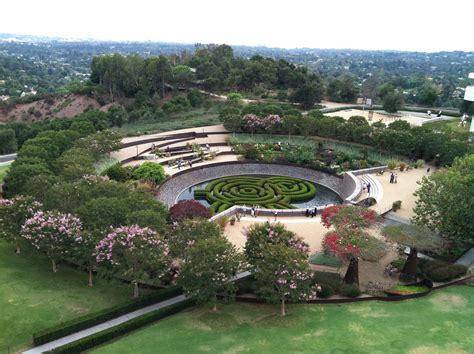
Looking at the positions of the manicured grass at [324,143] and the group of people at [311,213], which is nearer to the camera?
the group of people at [311,213]

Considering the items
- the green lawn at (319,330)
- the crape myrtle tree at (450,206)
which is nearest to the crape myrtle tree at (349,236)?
the green lawn at (319,330)

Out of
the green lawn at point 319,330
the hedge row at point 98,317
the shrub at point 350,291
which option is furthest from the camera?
the shrub at point 350,291

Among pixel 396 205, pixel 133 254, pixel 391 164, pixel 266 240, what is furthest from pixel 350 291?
pixel 391 164

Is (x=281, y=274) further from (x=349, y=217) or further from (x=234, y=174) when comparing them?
(x=234, y=174)

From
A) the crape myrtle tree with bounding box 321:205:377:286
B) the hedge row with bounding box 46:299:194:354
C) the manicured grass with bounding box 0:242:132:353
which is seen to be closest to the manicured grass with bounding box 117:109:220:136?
the manicured grass with bounding box 0:242:132:353

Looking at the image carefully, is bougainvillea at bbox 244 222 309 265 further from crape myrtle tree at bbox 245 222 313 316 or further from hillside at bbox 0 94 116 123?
hillside at bbox 0 94 116 123

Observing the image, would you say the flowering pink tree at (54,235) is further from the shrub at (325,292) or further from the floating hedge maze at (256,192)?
the floating hedge maze at (256,192)
